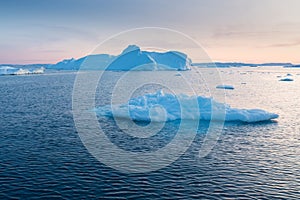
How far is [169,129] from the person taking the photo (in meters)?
44.8

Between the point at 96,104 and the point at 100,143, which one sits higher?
the point at 96,104

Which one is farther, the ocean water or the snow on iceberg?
the snow on iceberg

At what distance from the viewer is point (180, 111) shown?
52.6 meters

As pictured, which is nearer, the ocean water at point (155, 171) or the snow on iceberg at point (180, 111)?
the ocean water at point (155, 171)

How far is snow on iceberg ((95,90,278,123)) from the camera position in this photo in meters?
50.1

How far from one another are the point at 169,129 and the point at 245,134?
11.4m

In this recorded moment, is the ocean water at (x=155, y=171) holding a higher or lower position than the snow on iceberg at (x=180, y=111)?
lower

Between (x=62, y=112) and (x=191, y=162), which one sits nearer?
(x=191, y=162)

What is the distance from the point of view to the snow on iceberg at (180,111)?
50.1 metres

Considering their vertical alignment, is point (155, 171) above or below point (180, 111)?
below

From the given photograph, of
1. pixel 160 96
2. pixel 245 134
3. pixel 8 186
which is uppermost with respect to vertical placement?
pixel 160 96

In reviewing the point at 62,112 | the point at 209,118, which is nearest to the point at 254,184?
the point at 209,118

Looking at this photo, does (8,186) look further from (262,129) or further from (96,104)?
(96,104)

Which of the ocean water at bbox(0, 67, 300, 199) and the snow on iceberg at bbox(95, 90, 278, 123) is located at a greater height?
the snow on iceberg at bbox(95, 90, 278, 123)
